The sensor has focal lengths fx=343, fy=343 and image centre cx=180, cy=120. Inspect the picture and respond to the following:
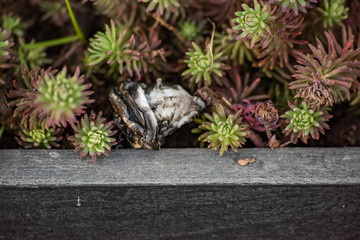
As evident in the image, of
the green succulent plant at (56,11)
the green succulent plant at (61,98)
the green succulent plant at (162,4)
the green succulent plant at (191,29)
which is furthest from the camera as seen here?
the green succulent plant at (56,11)

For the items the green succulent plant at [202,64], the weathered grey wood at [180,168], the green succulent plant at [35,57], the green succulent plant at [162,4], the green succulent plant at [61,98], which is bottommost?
the weathered grey wood at [180,168]

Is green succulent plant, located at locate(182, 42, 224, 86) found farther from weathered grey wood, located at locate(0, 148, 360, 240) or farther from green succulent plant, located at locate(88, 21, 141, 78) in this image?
weathered grey wood, located at locate(0, 148, 360, 240)

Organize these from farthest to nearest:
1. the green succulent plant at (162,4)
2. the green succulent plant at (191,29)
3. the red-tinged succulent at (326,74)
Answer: the green succulent plant at (191,29) → the green succulent plant at (162,4) → the red-tinged succulent at (326,74)

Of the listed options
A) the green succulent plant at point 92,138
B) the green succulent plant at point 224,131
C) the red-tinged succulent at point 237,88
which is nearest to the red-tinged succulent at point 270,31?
the red-tinged succulent at point 237,88

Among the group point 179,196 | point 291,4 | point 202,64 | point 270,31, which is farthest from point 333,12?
point 179,196

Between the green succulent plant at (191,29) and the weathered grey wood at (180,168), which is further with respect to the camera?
the green succulent plant at (191,29)

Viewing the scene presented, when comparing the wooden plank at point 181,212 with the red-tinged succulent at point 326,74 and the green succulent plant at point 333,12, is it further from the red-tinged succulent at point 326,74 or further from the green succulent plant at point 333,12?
the green succulent plant at point 333,12

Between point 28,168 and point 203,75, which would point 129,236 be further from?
point 203,75
